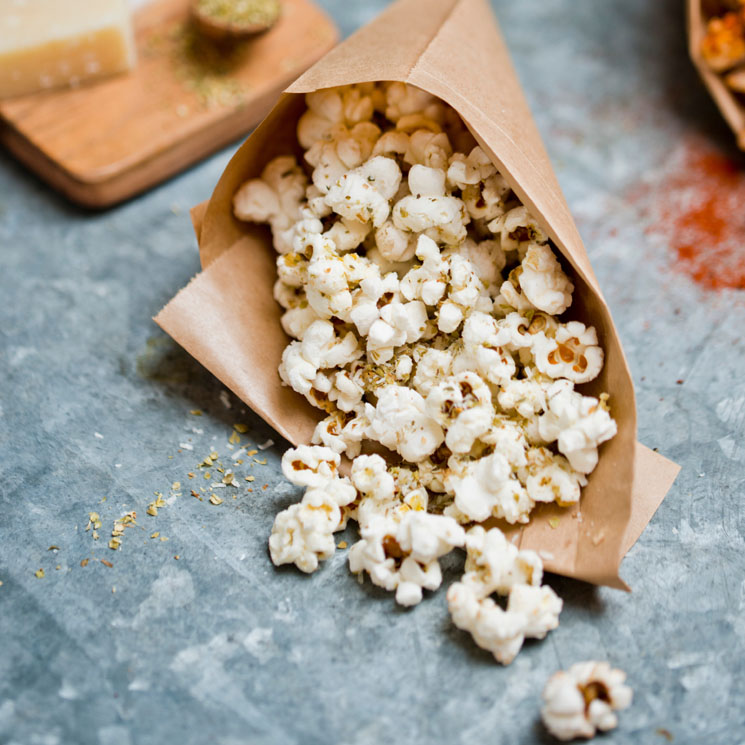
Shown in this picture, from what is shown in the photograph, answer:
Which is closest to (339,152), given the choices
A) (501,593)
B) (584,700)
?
(501,593)

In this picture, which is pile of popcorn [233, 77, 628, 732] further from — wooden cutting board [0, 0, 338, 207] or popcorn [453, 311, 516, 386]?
wooden cutting board [0, 0, 338, 207]

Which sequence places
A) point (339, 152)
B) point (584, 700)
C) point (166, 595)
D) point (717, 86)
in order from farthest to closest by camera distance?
point (717, 86)
point (339, 152)
point (166, 595)
point (584, 700)

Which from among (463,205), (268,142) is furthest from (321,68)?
(463,205)

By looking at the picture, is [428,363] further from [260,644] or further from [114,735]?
[114,735]

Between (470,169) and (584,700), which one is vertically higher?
(470,169)

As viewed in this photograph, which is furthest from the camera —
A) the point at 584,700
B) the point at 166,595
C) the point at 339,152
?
the point at 339,152

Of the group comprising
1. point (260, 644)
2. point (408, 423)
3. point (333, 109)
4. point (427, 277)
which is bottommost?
point (260, 644)

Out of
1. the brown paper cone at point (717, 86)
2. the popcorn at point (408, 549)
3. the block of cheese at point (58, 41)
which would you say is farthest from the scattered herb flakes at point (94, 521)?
the brown paper cone at point (717, 86)

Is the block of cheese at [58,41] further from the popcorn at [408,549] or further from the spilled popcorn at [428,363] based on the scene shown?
the popcorn at [408,549]

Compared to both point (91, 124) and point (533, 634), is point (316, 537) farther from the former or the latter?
point (91, 124)

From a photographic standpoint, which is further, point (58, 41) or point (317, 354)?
point (58, 41)
